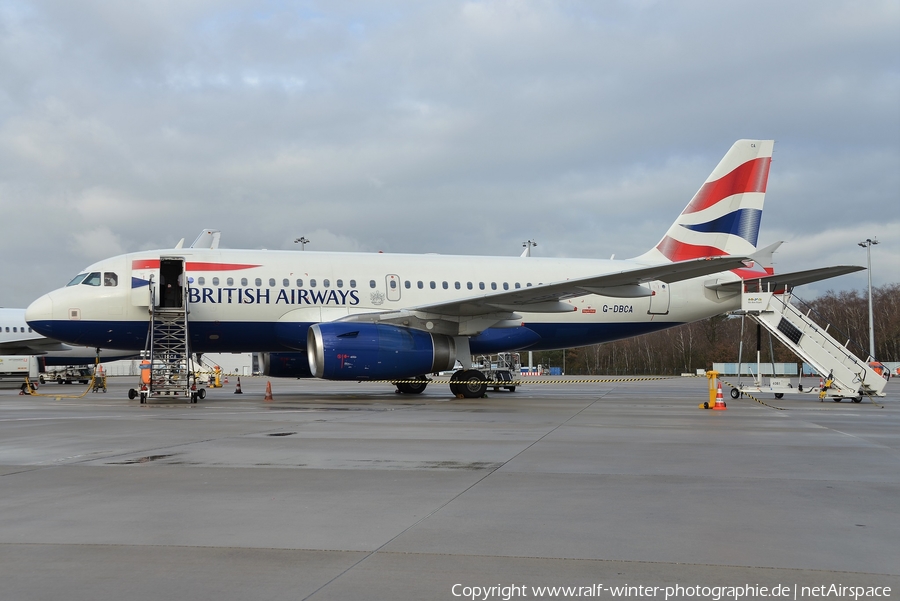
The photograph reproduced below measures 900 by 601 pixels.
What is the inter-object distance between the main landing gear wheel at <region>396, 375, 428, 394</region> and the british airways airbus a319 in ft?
10.9

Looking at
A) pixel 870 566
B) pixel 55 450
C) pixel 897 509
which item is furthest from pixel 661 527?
pixel 55 450

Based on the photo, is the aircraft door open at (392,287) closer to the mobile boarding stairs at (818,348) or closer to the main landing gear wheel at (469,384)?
the main landing gear wheel at (469,384)

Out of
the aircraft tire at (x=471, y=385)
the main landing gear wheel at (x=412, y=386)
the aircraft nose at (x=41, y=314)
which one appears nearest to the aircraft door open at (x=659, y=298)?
the aircraft tire at (x=471, y=385)

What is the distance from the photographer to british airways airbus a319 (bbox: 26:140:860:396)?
744 inches

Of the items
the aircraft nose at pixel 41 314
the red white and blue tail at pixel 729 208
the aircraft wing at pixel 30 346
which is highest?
the red white and blue tail at pixel 729 208

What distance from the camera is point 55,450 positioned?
915cm

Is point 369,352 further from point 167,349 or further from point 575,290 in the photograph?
point 167,349

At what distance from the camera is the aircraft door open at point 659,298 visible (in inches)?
934

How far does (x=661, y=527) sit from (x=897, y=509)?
2095 mm

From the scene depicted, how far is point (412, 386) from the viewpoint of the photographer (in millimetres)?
25078

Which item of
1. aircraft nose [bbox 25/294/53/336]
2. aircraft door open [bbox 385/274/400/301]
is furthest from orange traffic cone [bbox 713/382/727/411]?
aircraft nose [bbox 25/294/53/336]

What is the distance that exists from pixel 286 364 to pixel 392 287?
432 cm

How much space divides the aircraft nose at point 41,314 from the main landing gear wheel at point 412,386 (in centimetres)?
1038

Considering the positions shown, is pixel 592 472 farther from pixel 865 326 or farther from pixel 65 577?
pixel 865 326
